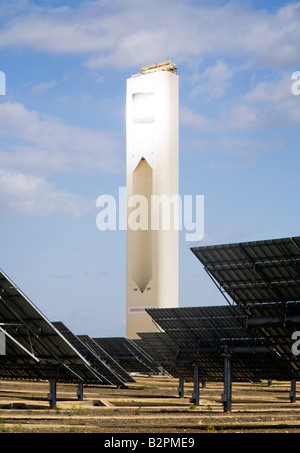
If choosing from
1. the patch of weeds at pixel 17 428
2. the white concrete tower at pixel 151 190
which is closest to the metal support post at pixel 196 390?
the patch of weeds at pixel 17 428

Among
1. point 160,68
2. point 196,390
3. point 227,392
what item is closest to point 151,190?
point 160,68

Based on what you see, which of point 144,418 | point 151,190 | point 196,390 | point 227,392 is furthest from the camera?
point 151,190

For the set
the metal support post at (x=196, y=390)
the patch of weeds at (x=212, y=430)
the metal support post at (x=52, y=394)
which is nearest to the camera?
the patch of weeds at (x=212, y=430)

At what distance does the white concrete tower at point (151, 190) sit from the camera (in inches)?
4309

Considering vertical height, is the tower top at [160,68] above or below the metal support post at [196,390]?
above

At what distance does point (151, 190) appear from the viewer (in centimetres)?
10950

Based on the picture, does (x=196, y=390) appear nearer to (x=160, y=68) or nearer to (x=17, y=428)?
(x=17, y=428)

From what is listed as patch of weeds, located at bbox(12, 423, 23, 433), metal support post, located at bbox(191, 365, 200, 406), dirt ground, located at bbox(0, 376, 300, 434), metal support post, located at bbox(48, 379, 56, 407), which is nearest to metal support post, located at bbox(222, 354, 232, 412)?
dirt ground, located at bbox(0, 376, 300, 434)

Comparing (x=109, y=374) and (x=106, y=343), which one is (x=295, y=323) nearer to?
(x=109, y=374)

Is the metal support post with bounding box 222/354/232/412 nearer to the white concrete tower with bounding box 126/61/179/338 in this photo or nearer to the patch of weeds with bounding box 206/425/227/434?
the patch of weeds with bounding box 206/425/227/434

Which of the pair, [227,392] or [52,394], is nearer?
[52,394]

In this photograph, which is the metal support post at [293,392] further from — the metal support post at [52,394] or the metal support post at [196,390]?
the metal support post at [52,394]

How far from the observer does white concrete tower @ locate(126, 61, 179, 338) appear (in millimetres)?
109438
